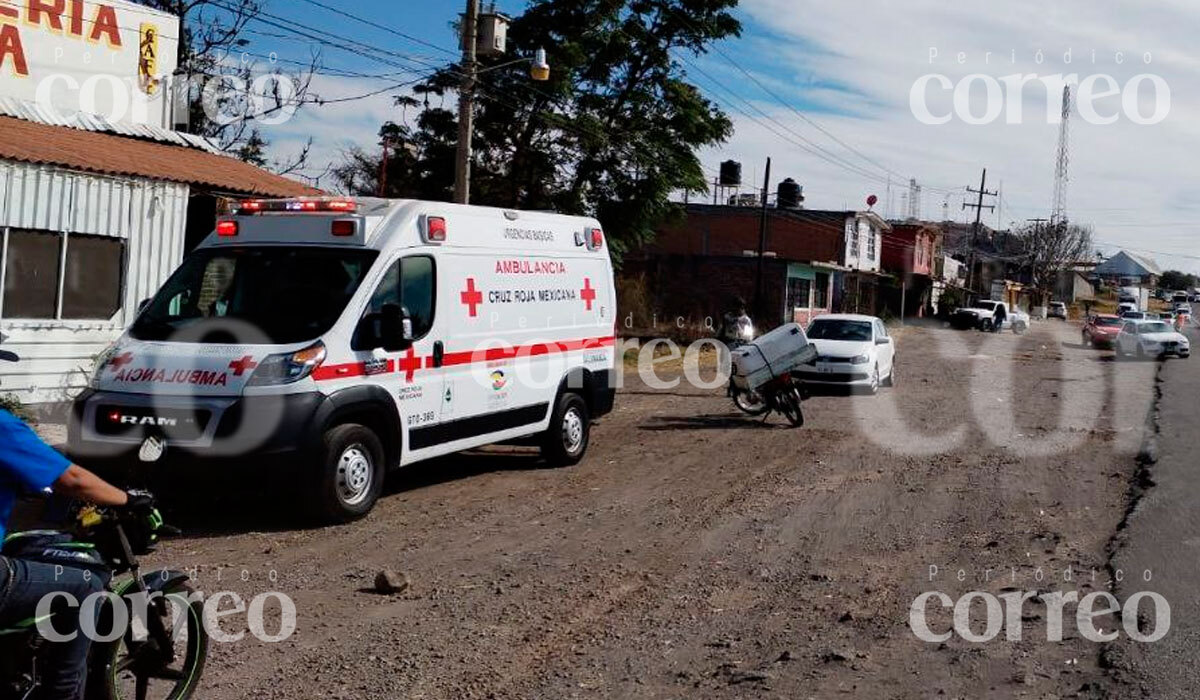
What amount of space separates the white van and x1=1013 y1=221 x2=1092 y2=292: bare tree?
92132mm

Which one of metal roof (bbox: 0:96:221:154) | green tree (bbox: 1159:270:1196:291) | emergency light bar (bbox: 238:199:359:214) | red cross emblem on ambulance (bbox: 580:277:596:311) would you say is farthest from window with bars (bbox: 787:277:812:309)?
green tree (bbox: 1159:270:1196:291)

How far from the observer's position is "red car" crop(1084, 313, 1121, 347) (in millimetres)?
42844

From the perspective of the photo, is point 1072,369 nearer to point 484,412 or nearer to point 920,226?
point 484,412

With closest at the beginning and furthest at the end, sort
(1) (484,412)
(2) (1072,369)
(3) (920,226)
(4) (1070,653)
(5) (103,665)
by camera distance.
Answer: (5) (103,665) < (4) (1070,653) < (1) (484,412) < (2) (1072,369) < (3) (920,226)

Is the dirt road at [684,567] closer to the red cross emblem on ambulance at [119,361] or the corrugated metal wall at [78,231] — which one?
the red cross emblem on ambulance at [119,361]

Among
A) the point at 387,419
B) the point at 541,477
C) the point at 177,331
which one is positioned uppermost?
the point at 177,331

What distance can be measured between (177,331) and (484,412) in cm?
284

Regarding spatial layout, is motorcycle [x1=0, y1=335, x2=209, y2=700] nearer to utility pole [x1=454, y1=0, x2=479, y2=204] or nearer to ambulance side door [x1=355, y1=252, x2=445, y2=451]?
ambulance side door [x1=355, y1=252, x2=445, y2=451]

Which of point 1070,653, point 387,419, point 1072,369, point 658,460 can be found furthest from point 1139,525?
point 1072,369

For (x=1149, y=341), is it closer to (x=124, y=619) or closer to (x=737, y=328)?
(x=737, y=328)

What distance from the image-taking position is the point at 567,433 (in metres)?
12.1

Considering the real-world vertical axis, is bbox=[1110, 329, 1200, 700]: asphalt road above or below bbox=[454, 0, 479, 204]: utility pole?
below

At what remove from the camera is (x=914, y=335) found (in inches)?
1918

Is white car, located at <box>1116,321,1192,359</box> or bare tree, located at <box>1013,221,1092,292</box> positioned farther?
bare tree, located at <box>1013,221,1092,292</box>
